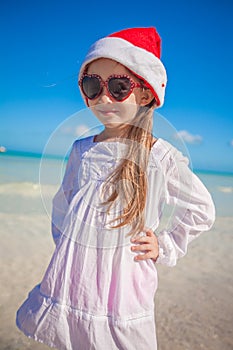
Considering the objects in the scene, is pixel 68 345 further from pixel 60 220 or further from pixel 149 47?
pixel 149 47

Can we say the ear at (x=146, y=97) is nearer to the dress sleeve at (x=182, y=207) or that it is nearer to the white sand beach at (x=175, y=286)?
the dress sleeve at (x=182, y=207)

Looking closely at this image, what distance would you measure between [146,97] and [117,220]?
0.59 m

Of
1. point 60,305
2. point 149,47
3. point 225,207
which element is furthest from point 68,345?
point 225,207

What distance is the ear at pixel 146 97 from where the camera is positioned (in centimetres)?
150

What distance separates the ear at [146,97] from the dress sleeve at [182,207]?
0.29m

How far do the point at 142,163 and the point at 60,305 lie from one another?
0.66 metres

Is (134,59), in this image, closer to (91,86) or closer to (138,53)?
(138,53)

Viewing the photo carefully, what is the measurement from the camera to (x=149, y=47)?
154 centimetres

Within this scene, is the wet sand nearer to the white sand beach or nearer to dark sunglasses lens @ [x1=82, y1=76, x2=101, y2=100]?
the white sand beach

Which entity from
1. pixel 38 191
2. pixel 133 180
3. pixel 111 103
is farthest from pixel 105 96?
pixel 38 191

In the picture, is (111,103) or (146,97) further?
(146,97)

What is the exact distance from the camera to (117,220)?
131cm

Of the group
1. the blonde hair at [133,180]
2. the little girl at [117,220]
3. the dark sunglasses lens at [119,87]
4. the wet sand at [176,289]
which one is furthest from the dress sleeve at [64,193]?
the wet sand at [176,289]

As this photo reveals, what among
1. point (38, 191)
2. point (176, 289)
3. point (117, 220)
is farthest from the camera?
point (38, 191)
